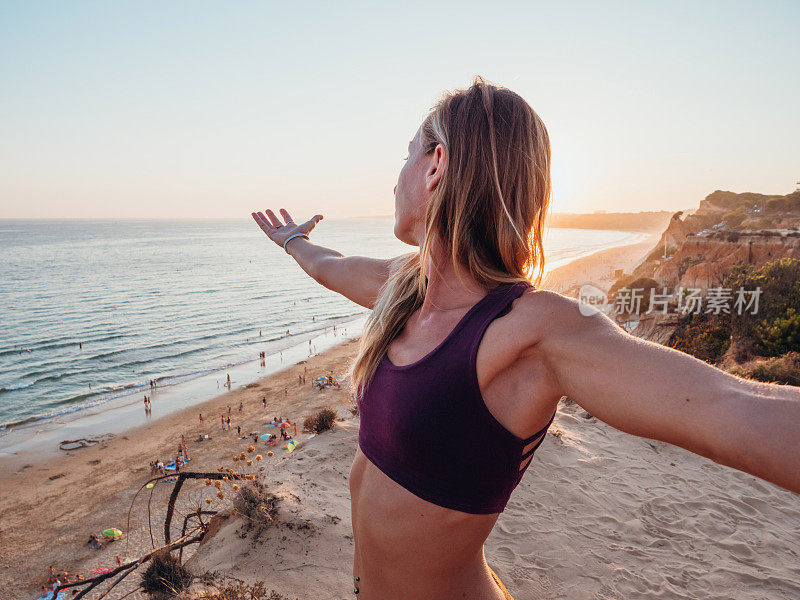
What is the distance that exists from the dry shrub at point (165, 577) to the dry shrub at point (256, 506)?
3.27 ft

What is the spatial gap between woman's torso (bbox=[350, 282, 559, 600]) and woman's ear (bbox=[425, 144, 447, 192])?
46cm

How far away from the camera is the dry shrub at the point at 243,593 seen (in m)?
4.66

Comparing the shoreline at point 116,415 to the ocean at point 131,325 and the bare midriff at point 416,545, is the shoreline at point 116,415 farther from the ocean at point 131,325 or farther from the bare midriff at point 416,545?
the bare midriff at point 416,545

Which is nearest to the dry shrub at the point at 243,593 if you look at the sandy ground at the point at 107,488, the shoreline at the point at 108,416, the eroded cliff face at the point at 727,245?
the sandy ground at the point at 107,488

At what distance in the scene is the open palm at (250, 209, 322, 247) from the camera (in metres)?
3.05

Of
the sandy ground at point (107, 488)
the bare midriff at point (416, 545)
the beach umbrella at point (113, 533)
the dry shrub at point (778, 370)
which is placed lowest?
the sandy ground at point (107, 488)

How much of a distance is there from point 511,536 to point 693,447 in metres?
6.27

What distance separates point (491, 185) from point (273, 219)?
7.72 feet

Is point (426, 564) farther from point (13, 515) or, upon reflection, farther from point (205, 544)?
point (13, 515)

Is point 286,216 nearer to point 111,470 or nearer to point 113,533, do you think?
point 113,533

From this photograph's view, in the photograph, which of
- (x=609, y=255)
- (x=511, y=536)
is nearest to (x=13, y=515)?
(x=511, y=536)

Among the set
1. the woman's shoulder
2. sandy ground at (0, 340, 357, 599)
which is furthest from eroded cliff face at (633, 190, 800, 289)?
the woman's shoulder

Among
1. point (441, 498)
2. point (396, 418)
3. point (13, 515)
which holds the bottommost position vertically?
point (13, 515)

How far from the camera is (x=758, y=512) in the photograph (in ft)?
21.3
